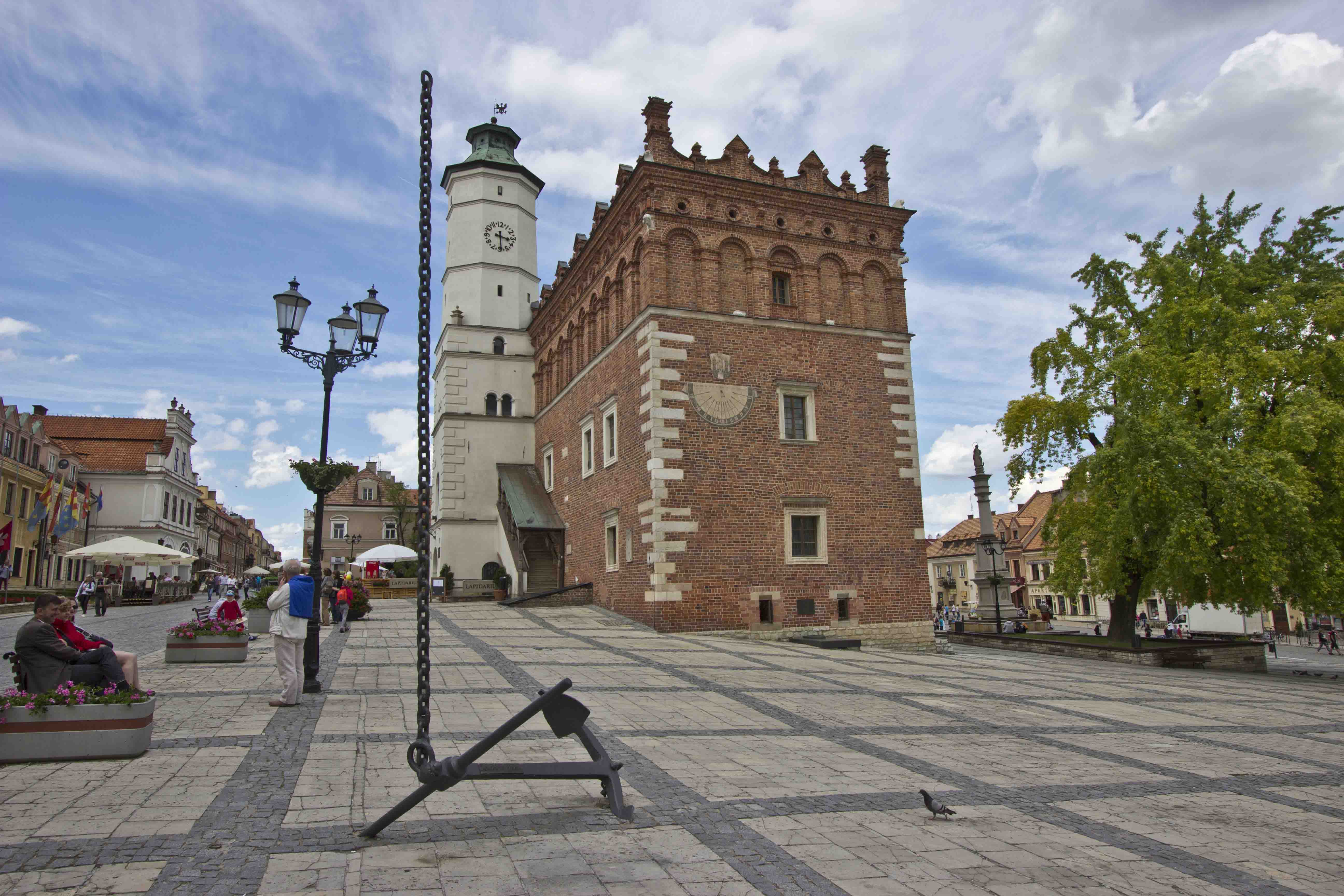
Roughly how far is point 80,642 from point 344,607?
10.2 meters

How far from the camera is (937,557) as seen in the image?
83.5 meters

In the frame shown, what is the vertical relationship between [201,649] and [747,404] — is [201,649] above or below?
below

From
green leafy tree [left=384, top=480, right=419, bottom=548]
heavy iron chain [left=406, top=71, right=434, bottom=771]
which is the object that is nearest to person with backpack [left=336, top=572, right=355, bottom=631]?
heavy iron chain [left=406, top=71, right=434, bottom=771]

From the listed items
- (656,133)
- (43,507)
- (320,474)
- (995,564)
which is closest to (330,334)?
(320,474)

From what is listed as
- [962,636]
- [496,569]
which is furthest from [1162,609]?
[496,569]

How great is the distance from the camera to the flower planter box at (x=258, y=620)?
17.2 meters

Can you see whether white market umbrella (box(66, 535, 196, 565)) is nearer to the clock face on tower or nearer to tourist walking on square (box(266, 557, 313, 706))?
the clock face on tower

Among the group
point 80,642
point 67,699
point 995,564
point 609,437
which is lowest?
point 67,699

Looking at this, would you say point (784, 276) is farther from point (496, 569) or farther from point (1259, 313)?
point (496, 569)

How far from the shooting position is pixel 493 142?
35.9 metres

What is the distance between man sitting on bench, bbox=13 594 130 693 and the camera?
22.9 feet

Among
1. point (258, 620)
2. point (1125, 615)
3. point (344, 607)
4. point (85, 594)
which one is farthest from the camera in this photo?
point (85, 594)

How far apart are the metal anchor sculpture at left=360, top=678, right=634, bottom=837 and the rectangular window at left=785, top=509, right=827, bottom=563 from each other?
52.6ft

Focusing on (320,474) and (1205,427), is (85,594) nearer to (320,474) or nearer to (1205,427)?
(320,474)
